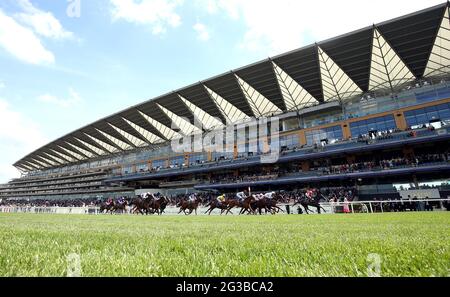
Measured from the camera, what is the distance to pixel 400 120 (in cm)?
3588

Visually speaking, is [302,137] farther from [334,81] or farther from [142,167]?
[142,167]

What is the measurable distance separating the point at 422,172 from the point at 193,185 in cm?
3724

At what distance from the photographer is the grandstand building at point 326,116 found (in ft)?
102

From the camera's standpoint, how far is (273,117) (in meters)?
47.2

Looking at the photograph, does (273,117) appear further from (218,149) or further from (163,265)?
(163,265)

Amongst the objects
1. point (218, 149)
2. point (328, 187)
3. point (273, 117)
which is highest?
point (273, 117)

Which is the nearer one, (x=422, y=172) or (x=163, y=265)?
(x=163, y=265)

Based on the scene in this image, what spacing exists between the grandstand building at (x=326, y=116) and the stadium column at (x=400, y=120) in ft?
0.37

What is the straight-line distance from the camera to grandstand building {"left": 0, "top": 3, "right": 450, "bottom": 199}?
3094 cm

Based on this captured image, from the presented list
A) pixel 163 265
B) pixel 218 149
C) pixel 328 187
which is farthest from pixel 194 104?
pixel 163 265

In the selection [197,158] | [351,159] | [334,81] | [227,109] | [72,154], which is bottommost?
[351,159]

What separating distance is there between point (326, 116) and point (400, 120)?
33.6 ft

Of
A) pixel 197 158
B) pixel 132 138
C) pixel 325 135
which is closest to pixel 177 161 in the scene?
pixel 197 158

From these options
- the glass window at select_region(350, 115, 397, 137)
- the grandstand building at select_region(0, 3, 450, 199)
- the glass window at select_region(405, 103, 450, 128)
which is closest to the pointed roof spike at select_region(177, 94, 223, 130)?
the grandstand building at select_region(0, 3, 450, 199)
